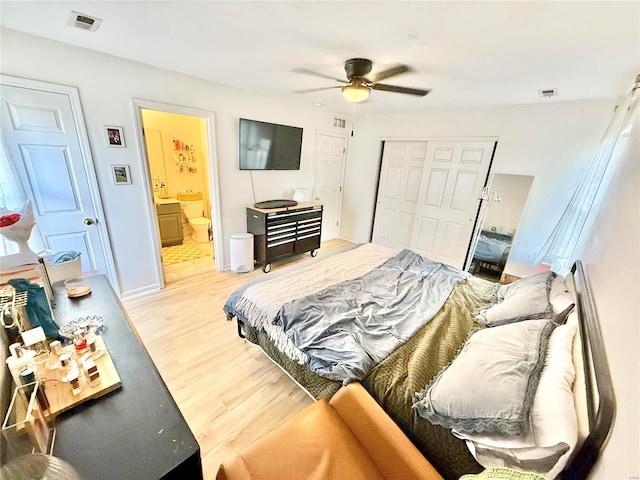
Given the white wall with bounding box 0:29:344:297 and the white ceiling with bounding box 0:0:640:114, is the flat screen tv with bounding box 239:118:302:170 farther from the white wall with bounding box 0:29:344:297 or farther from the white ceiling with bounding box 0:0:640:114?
the white ceiling with bounding box 0:0:640:114

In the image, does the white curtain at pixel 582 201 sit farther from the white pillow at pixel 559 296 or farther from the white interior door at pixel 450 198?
the white pillow at pixel 559 296

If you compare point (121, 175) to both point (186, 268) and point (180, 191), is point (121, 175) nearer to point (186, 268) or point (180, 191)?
Result: point (186, 268)

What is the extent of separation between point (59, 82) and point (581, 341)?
3758 mm

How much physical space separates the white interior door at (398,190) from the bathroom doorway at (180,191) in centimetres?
276

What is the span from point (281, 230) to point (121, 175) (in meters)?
1.85

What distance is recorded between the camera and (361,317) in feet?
5.40

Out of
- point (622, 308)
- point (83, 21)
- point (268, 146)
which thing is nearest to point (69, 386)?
point (622, 308)

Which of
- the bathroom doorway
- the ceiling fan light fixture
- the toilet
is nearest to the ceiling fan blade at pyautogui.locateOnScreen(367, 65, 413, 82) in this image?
the ceiling fan light fixture

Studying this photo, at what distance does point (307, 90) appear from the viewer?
2861 mm

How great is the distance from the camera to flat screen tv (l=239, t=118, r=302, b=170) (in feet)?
10.5

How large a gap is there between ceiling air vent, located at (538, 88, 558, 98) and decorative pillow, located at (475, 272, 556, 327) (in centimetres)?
176

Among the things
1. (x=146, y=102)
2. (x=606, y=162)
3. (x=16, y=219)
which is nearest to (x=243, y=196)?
(x=146, y=102)

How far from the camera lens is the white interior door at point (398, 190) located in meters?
3.91

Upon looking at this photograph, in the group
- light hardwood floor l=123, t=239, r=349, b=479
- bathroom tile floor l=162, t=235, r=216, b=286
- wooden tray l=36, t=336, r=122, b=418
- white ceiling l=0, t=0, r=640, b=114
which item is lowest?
light hardwood floor l=123, t=239, r=349, b=479
